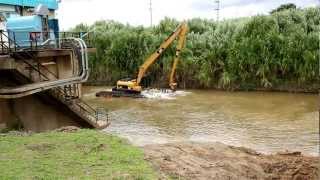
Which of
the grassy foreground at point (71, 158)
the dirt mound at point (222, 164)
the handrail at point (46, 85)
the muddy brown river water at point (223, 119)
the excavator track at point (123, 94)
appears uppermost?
the handrail at point (46, 85)

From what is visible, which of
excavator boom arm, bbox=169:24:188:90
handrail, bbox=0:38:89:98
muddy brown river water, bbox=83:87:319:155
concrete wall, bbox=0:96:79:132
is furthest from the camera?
excavator boom arm, bbox=169:24:188:90

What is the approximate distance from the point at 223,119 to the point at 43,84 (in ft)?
36.2

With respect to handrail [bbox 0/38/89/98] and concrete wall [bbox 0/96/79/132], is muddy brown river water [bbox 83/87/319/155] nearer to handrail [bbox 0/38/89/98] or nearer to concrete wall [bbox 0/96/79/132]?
concrete wall [bbox 0/96/79/132]

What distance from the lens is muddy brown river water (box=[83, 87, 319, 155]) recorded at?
63.4 feet

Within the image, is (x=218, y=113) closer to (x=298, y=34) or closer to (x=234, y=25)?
(x=298, y=34)

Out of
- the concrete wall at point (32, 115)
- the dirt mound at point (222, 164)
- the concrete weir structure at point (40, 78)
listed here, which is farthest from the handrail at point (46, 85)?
the dirt mound at point (222, 164)

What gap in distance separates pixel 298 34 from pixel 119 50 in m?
15.5

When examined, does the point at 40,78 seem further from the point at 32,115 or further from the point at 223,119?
the point at 223,119

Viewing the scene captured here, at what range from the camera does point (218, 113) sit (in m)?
26.2

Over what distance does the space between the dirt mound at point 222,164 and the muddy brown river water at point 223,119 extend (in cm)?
481

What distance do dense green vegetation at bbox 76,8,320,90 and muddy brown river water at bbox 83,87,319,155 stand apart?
80.2 inches

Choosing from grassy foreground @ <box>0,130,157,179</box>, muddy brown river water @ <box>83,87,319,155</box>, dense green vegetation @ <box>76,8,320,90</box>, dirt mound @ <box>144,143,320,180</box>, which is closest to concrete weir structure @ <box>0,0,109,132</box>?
muddy brown river water @ <box>83,87,319,155</box>

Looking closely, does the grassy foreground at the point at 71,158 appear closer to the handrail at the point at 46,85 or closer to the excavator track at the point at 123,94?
the handrail at the point at 46,85

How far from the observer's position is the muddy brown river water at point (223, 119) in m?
19.3
